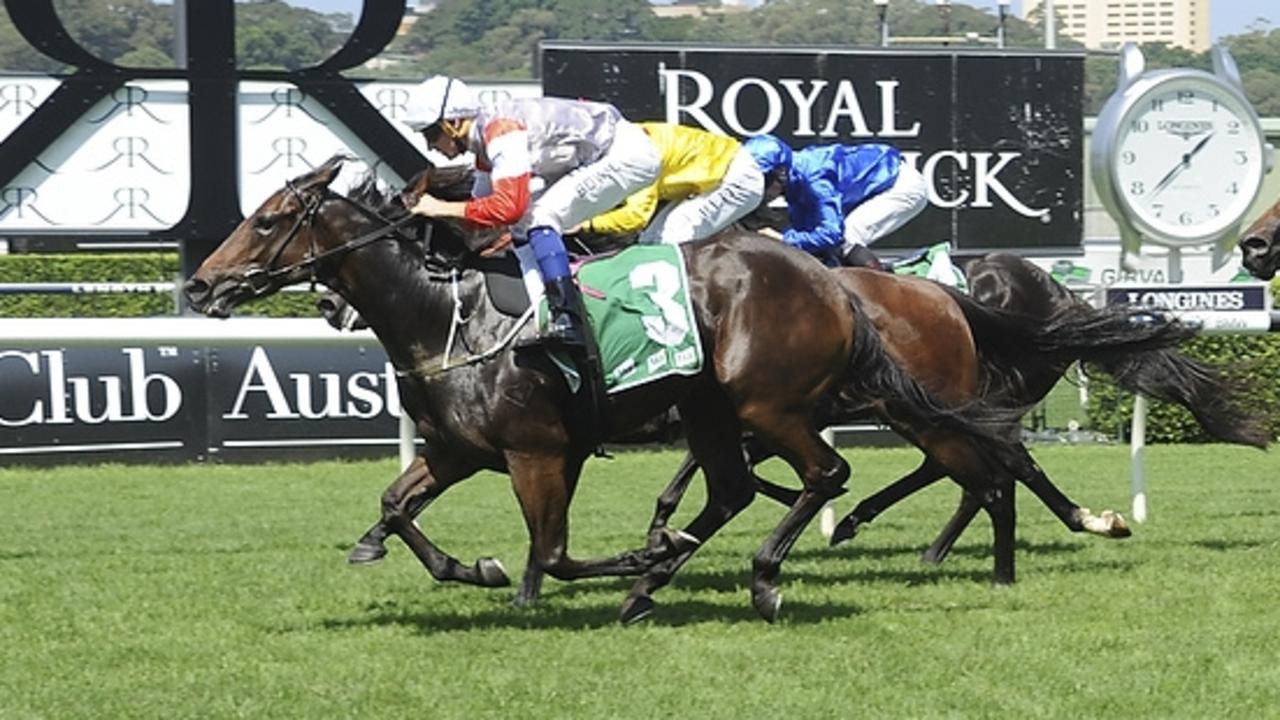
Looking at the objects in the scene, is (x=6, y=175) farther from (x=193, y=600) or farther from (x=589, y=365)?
(x=589, y=365)

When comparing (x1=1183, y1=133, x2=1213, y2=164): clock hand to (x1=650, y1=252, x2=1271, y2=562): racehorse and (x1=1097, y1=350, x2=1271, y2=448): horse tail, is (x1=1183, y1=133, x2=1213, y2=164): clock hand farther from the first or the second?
(x1=1097, y1=350, x2=1271, y2=448): horse tail

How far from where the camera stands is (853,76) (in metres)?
14.4

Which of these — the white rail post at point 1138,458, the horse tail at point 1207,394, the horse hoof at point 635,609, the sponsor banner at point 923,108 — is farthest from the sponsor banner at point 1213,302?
the sponsor banner at point 923,108

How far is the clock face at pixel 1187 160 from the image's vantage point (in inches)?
496

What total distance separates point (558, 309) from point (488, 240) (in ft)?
1.46

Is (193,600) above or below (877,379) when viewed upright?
below

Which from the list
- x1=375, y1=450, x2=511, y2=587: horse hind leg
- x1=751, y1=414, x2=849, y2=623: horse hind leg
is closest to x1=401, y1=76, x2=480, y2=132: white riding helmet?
x1=375, y1=450, x2=511, y2=587: horse hind leg

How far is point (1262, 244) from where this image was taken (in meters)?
8.08

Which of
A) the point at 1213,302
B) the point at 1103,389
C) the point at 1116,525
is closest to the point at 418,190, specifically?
the point at 1116,525

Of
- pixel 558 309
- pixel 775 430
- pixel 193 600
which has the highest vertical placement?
pixel 558 309

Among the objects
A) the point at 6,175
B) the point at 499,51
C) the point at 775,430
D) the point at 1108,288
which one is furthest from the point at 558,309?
the point at 499,51

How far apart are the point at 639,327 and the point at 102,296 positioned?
9.67 m

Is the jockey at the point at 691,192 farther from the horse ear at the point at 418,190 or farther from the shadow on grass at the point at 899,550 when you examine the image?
the shadow on grass at the point at 899,550

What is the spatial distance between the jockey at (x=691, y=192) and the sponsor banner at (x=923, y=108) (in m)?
5.93
